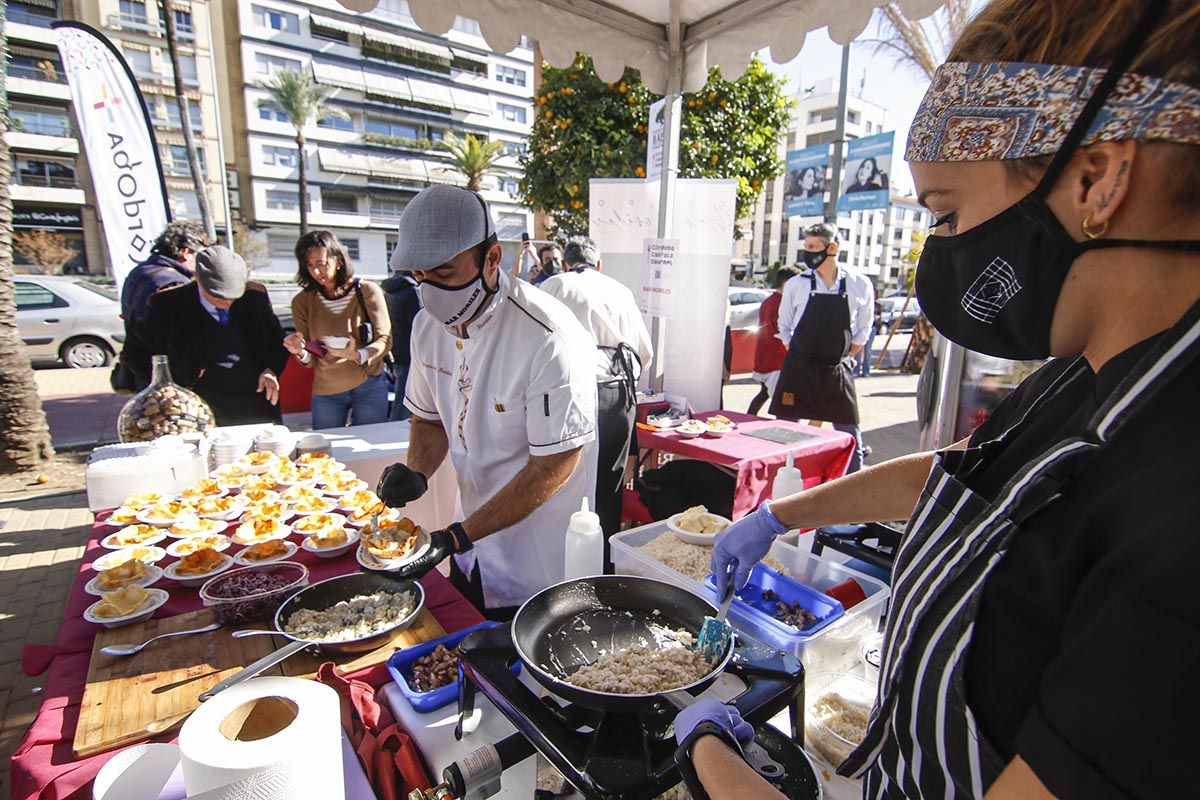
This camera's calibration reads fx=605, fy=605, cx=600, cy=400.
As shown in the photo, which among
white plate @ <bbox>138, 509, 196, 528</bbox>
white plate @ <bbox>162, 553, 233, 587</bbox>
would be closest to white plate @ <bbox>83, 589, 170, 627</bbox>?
white plate @ <bbox>162, 553, 233, 587</bbox>

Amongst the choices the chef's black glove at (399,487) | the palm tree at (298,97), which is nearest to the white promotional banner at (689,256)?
the chef's black glove at (399,487)

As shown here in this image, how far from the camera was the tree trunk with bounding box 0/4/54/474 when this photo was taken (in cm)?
529

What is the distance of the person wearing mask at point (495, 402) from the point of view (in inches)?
74.4

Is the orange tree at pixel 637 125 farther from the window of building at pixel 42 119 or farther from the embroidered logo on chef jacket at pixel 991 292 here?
the window of building at pixel 42 119

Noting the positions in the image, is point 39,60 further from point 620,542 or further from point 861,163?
point 620,542

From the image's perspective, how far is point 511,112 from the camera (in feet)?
156

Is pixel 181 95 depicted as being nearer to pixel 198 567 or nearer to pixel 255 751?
pixel 198 567

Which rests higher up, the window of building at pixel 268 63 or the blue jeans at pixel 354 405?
the window of building at pixel 268 63

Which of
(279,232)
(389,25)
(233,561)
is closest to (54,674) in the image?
(233,561)

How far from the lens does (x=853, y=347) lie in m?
5.50

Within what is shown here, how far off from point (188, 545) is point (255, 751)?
150cm

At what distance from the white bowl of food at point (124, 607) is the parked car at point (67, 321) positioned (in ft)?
35.1

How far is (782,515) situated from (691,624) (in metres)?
0.32

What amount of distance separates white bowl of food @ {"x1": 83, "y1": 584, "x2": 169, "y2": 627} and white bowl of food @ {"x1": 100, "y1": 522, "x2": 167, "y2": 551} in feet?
1.22
